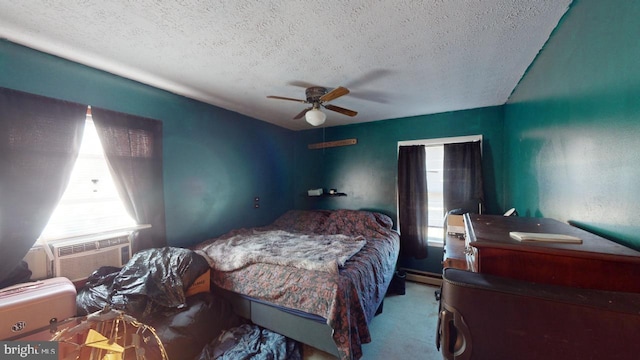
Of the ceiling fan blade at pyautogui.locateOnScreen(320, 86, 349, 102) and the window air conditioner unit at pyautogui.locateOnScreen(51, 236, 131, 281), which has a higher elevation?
the ceiling fan blade at pyautogui.locateOnScreen(320, 86, 349, 102)

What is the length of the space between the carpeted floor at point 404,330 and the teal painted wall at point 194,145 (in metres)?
1.99

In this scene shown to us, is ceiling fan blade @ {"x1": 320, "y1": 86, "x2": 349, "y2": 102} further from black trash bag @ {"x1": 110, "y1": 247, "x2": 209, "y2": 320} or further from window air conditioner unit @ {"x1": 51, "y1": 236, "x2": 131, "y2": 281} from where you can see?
window air conditioner unit @ {"x1": 51, "y1": 236, "x2": 131, "y2": 281}

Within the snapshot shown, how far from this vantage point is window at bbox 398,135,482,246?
3.29 metres

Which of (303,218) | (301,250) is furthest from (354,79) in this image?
(303,218)

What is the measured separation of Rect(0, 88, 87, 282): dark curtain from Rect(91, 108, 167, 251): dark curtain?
0.25 m

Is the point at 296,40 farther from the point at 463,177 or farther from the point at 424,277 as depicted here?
the point at 424,277

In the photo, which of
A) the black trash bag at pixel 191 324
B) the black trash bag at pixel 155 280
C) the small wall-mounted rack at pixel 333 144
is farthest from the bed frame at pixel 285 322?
the small wall-mounted rack at pixel 333 144

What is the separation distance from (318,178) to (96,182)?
117 inches

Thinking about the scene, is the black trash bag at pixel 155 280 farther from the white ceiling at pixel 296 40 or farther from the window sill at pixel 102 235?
the white ceiling at pixel 296 40

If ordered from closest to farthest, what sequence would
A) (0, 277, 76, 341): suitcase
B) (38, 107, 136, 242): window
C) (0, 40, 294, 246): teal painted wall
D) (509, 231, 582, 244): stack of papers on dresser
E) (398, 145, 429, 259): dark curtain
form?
(509, 231, 582, 244): stack of papers on dresser, (0, 277, 76, 341): suitcase, (0, 40, 294, 246): teal painted wall, (38, 107, 136, 242): window, (398, 145, 429, 259): dark curtain

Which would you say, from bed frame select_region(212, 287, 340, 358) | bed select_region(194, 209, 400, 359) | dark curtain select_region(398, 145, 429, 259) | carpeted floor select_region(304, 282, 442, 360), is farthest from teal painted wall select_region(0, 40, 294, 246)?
dark curtain select_region(398, 145, 429, 259)

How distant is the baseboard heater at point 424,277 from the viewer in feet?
10.5

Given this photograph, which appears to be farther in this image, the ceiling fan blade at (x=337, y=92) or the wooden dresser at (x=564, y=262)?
the ceiling fan blade at (x=337, y=92)

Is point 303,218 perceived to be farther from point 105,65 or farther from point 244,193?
point 105,65
